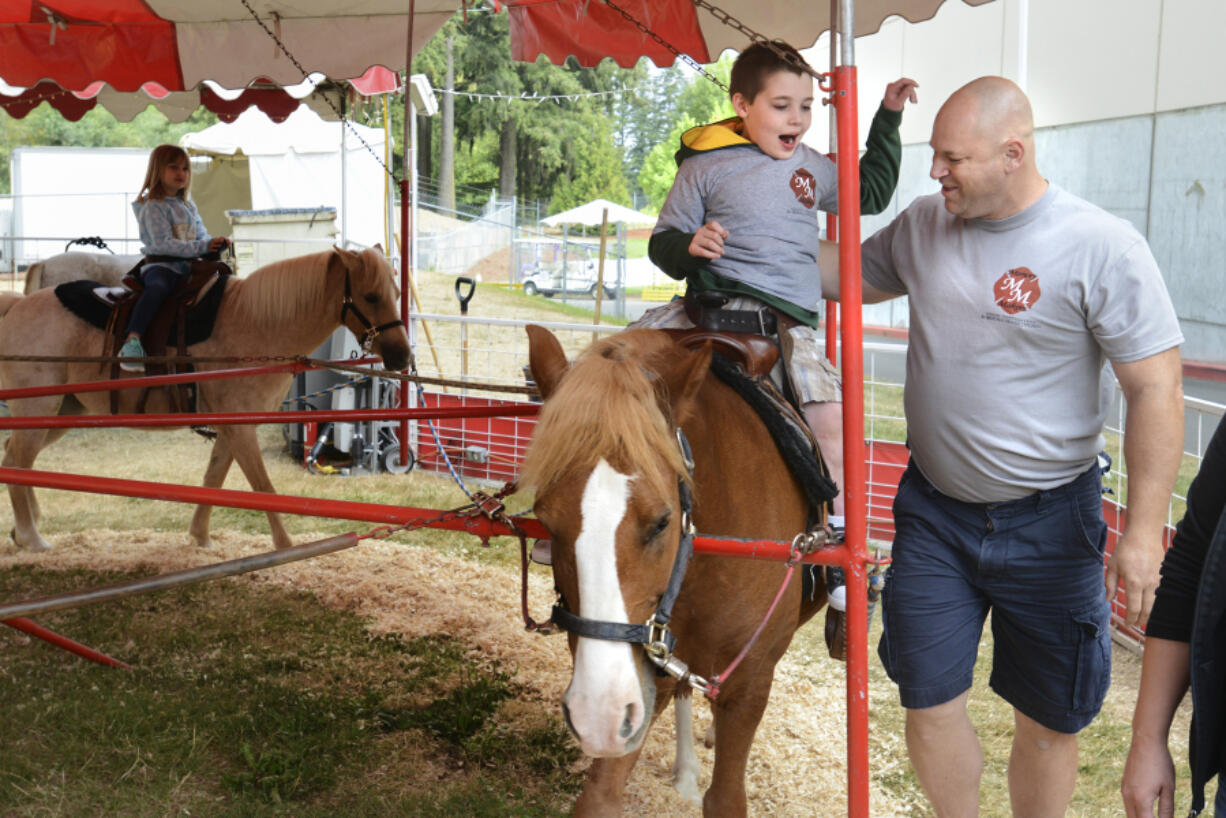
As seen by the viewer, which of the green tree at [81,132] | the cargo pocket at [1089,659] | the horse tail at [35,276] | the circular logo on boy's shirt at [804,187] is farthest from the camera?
the green tree at [81,132]

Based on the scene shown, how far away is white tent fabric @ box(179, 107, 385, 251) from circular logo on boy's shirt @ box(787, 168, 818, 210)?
36.3 feet

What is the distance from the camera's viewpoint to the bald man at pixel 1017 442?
79.7 inches

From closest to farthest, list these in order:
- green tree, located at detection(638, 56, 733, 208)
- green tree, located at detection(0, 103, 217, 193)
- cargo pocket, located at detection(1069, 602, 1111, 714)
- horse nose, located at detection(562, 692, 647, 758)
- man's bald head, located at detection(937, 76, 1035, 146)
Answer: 1. horse nose, located at detection(562, 692, 647, 758)
2. man's bald head, located at detection(937, 76, 1035, 146)
3. cargo pocket, located at detection(1069, 602, 1111, 714)
4. green tree, located at detection(638, 56, 733, 208)
5. green tree, located at detection(0, 103, 217, 193)

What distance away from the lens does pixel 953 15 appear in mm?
13555

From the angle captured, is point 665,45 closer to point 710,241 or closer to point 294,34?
point 710,241

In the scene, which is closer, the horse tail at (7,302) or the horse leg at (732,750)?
the horse leg at (732,750)

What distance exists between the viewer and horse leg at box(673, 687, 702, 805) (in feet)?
10.8

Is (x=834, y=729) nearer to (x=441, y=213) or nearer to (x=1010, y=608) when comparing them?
(x=1010, y=608)

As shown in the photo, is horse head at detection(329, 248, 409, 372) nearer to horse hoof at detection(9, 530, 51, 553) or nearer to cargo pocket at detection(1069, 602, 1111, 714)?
horse hoof at detection(9, 530, 51, 553)

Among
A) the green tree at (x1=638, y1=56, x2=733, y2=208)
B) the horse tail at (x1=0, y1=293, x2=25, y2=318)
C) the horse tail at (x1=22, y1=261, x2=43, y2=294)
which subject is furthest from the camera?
the green tree at (x1=638, y1=56, x2=733, y2=208)

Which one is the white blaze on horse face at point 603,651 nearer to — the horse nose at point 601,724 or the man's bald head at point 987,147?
the horse nose at point 601,724

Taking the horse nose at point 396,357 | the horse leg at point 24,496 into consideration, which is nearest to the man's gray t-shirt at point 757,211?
the horse nose at point 396,357

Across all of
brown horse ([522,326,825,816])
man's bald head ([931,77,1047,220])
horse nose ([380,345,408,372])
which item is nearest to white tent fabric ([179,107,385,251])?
horse nose ([380,345,408,372])

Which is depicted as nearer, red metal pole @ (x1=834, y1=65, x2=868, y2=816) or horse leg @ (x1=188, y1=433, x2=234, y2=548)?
red metal pole @ (x1=834, y1=65, x2=868, y2=816)
